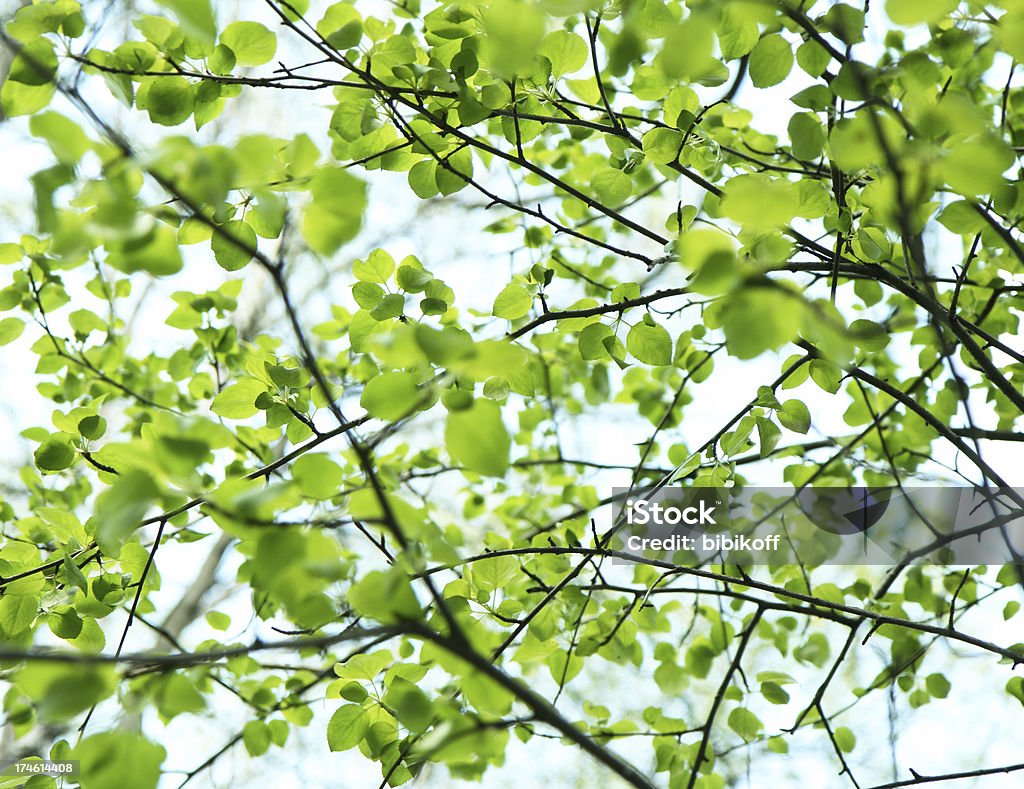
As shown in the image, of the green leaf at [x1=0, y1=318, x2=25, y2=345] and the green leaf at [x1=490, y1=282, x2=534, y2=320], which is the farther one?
the green leaf at [x1=0, y1=318, x2=25, y2=345]

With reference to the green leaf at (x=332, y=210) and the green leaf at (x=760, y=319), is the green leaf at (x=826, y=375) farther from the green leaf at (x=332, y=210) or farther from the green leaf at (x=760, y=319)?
the green leaf at (x=332, y=210)

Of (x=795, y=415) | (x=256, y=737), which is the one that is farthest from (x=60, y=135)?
(x=256, y=737)

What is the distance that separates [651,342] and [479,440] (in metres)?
0.47

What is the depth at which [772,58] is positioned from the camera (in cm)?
73

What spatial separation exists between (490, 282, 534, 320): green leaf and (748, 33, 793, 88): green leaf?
32 cm

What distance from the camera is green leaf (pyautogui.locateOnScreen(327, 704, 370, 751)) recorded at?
0.83 m

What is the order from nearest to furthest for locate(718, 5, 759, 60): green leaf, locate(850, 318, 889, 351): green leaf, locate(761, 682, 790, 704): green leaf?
locate(850, 318, 889, 351): green leaf, locate(718, 5, 759, 60): green leaf, locate(761, 682, 790, 704): green leaf

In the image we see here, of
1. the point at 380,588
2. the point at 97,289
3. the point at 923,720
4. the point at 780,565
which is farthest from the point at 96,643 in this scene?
the point at 923,720

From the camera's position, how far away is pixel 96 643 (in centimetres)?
89

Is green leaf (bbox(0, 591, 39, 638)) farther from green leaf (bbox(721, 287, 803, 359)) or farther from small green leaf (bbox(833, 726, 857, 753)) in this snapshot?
small green leaf (bbox(833, 726, 857, 753))

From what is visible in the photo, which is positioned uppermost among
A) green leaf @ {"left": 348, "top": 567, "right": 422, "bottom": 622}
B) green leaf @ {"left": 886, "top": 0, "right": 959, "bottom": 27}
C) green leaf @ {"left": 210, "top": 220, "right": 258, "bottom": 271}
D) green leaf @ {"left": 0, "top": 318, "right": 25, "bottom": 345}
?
green leaf @ {"left": 0, "top": 318, "right": 25, "bottom": 345}

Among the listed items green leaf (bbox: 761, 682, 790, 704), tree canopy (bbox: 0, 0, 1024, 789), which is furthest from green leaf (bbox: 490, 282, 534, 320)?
green leaf (bbox: 761, 682, 790, 704)

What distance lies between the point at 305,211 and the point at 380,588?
208mm

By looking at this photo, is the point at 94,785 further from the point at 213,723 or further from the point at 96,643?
the point at 213,723
